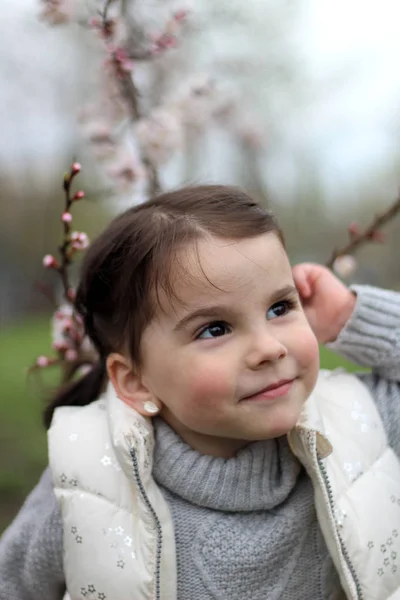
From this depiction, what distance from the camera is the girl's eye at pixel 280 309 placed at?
3.17 ft

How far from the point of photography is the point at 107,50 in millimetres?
1419

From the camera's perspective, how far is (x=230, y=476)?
1009mm

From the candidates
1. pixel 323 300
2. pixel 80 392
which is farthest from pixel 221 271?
pixel 80 392

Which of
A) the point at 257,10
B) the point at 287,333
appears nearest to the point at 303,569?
the point at 287,333

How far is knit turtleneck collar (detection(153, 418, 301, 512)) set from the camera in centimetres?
101

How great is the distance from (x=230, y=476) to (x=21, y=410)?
2.40 m

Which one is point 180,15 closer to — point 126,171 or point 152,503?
point 126,171

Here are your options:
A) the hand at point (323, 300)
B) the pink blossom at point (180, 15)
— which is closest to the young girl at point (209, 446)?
the hand at point (323, 300)

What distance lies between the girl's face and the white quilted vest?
0.32 ft

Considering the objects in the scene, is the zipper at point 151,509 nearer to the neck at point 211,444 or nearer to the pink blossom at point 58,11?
the neck at point 211,444

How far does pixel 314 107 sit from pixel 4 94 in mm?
1841

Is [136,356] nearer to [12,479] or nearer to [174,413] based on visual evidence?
[174,413]

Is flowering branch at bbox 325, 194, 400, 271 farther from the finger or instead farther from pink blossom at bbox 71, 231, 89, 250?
pink blossom at bbox 71, 231, 89, 250

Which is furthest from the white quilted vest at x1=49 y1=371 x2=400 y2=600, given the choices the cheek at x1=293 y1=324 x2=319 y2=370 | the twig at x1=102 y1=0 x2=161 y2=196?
the twig at x1=102 y1=0 x2=161 y2=196
